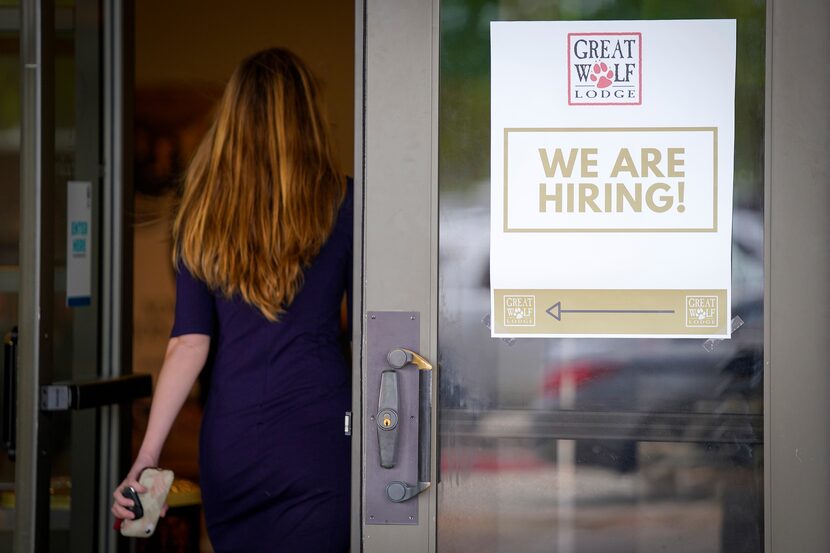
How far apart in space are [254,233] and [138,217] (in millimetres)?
3464

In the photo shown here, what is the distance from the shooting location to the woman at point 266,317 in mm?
2652

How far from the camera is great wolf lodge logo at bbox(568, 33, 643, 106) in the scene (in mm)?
2586

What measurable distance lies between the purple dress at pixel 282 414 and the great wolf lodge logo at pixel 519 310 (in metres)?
0.41

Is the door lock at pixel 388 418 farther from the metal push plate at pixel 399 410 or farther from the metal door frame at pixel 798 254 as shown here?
the metal door frame at pixel 798 254

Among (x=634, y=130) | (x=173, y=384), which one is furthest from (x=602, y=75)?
(x=173, y=384)

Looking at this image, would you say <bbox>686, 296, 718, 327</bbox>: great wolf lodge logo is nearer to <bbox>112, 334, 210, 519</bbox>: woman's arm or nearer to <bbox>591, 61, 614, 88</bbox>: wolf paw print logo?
<bbox>591, 61, 614, 88</bbox>: wolf paw print logo

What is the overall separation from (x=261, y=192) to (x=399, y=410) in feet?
2.01

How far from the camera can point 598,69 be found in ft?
8.50

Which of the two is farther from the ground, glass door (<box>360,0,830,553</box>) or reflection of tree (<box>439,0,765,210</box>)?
reflection of tree (<box>439,0,765,210</box>)

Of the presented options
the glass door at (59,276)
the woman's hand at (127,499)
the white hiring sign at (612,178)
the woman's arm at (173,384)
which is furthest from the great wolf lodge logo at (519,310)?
the glass door at (59,276)

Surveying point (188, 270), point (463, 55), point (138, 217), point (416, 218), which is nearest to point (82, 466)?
point (188, 270)

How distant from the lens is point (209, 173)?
2.68m

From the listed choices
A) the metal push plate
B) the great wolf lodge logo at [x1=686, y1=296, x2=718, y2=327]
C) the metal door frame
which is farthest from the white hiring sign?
the metal push plate

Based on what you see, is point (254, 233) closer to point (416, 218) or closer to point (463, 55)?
point (416, 218)
